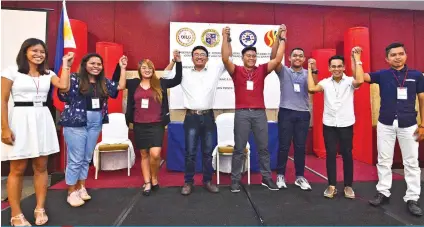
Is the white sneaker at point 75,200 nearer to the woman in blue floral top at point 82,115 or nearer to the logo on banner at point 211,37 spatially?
the woman in blue floral top at point 82,115

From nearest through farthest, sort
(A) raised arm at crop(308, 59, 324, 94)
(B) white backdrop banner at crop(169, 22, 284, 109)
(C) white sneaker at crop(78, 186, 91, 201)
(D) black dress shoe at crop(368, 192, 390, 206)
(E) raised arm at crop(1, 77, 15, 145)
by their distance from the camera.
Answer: (E) raised arm at crop(1, 77, 15, 145) → (D) black dress shoe at crop(368, 192, 390, 206) → (C) white sneaker at crop(78, 186, 91, 201) → (A) raised arm at crop(308, 59, 324, 94) → (B) white backdrop banner at crop(169, 22, 284, 109)

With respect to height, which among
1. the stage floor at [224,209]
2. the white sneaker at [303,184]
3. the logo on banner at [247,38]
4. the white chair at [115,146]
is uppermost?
the logo on banner at [247,38]

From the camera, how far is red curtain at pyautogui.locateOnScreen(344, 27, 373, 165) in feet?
12.4

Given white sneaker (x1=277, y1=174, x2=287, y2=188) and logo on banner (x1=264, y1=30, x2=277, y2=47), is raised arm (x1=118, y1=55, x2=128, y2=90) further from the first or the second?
logo on banner (x1=264, y1=30, x2=277, y2=47)

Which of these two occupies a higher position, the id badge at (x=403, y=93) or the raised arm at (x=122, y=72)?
the raised arm at (x=122, y=72)

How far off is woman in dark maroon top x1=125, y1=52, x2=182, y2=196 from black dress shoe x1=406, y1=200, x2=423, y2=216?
7.53ft

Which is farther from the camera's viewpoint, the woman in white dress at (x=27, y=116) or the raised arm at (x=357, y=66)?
the raised arm at (x=357, y=66)

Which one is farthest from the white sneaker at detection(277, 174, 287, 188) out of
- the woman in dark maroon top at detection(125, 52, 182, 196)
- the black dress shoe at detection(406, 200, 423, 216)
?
the woman in dark maroon top at detection(125, 52, 182, 196)

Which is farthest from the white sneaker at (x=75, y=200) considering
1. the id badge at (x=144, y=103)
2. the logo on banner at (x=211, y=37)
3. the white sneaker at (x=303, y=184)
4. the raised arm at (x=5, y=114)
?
the logo on banner at (x=211, y=37)

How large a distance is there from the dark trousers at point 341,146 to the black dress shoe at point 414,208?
472 mm

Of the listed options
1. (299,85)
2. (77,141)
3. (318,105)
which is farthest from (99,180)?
(318,105)

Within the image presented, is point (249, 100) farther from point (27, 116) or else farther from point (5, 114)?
point (5, 114)

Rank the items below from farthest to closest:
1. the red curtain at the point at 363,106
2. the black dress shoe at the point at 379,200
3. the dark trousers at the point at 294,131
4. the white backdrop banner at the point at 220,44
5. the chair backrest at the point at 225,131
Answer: the white backdrop banner at the point at 220,44, the red curtain at the point at 363,106, the chair backrest at the point at 225,131, the dark trousers at the point at 294,131, the black dress shoe at the point at 379,200

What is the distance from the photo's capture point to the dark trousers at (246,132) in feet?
8.09
